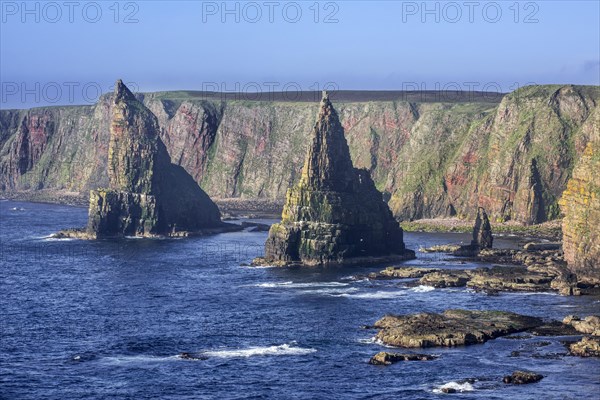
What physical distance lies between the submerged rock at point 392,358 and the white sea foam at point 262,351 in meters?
11.5

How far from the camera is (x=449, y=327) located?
160625 millimetres

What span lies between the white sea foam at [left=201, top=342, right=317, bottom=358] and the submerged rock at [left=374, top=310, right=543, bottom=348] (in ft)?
39.5

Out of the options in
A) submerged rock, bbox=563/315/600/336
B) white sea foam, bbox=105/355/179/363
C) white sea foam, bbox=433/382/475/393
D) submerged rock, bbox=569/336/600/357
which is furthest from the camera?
submerged rock, bbox=563/315/600/336

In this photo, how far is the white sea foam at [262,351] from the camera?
152 metres

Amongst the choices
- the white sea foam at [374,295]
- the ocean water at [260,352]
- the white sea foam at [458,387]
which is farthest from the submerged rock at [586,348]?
the white sea foam at [374,295]

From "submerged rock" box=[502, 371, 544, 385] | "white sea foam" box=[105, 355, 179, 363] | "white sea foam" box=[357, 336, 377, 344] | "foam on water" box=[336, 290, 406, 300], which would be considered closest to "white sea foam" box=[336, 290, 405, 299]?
"foam on water" box=[336, 290, 406, 300]

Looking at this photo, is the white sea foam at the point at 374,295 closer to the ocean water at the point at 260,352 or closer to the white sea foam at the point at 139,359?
the ocean water at the point at 260,352

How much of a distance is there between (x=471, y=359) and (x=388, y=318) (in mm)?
22897

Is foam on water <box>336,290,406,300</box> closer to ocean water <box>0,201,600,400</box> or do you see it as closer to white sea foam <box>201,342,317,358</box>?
ocean water <box>0,201,600,400</box>

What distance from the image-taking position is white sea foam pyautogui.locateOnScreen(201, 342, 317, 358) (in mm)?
151750

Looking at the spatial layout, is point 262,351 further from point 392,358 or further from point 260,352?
point 392,358

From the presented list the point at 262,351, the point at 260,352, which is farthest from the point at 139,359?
the point at 262,351

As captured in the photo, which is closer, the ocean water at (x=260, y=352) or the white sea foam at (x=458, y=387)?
the white sea foam at (x=458, y=387)

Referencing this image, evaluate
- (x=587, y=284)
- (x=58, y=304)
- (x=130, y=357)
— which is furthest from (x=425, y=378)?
(x=58, y=304)
